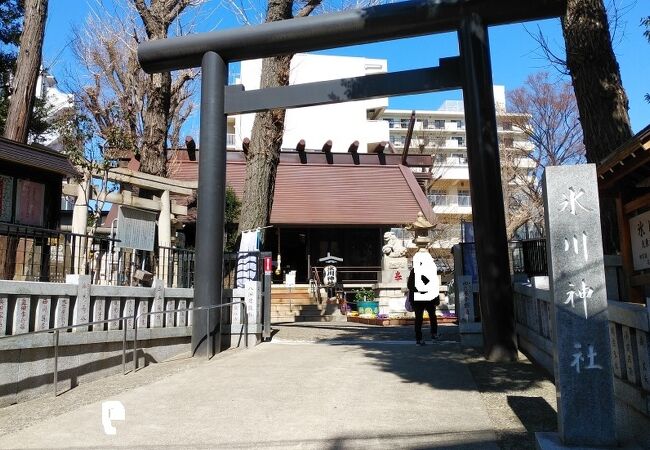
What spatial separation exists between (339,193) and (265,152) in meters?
11.1

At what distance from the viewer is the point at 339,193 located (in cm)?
2345

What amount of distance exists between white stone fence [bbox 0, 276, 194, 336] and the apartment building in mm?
7618

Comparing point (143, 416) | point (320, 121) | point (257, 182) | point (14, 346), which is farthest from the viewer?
point (320, 121)

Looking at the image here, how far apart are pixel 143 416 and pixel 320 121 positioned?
92.5 ft

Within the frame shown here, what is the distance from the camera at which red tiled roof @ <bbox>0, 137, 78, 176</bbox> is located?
9469 millimetres

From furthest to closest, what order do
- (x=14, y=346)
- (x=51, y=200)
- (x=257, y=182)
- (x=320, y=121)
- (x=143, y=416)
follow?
1. (x=320, y=121)
2. (x=257, y=182)
3. (x=51, y=200)
4. (x=14, y=346)
5. (x=143, y=416)

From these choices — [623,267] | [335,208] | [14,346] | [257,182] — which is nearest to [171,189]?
[257,182]

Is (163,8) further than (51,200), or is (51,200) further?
(163,8)

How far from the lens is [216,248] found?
356 inches

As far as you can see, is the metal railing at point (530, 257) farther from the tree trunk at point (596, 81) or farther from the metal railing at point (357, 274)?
the metal railing at point (357, 274)

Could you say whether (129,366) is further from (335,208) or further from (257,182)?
(335,208)

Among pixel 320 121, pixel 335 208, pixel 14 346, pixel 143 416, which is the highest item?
pixel 320 121

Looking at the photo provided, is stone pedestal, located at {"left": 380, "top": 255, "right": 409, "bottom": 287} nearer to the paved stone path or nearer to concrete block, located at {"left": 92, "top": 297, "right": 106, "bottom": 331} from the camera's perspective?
the paved stone path

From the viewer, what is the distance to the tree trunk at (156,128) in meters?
13.4
